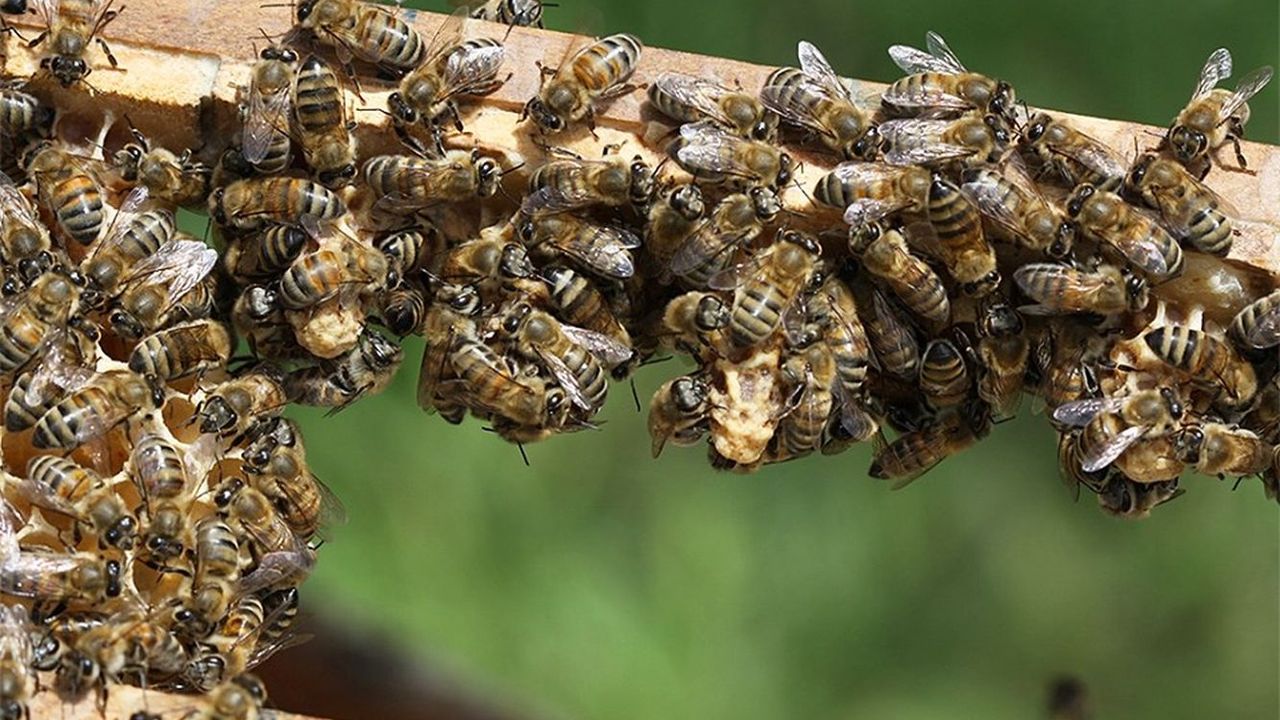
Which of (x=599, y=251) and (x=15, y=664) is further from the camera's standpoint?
(x=599, y=251)

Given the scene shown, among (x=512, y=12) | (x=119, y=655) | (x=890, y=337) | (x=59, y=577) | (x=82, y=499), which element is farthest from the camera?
(x=512, y=12)

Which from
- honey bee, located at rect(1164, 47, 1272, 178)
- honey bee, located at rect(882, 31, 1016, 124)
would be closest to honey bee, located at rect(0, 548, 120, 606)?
honey bee, located at rect(882, 31, 1016, 124)

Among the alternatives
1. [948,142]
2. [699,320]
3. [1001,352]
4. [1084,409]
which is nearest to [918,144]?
[948,142]

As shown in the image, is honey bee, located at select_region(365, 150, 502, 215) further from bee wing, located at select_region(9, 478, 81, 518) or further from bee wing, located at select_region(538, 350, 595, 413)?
bee wing, located at select_region(9, 478, 81, 518)

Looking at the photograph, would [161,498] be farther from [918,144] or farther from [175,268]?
[918,144]

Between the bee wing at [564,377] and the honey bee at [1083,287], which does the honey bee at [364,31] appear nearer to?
the bee wing at [564,377]

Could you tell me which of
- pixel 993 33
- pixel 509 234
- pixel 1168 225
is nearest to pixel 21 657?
pixel 509 234
